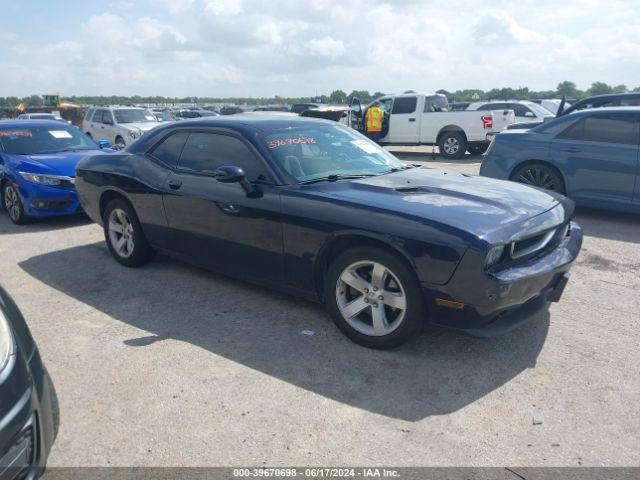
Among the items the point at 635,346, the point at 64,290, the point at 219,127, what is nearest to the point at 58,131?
the point at 64,290

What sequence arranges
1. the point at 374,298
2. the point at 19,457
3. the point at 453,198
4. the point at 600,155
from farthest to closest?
the point at 600,155 < the point at 453,198 < the point at 374,298 < the point at 19,457

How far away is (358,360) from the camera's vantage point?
11.6 feet

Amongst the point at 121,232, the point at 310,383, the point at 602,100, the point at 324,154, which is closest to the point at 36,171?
the point at 121,232

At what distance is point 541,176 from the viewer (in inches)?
305

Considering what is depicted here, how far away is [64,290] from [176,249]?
111 cm

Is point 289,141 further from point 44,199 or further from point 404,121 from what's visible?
point 404,121

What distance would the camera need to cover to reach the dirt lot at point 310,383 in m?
2.69

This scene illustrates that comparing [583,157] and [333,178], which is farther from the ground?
[333,178]

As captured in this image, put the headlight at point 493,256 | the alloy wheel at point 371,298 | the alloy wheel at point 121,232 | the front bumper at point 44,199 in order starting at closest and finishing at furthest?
1. the headlight at point 493,256
2. the alloy wheel at point 371,298
3. the alloy wheel at point 121,232
4. the front bumper at point 44,199

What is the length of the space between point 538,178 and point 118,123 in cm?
1253

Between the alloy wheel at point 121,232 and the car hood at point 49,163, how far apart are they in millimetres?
2372

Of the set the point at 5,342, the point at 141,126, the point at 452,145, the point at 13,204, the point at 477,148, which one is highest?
the point at 5,342

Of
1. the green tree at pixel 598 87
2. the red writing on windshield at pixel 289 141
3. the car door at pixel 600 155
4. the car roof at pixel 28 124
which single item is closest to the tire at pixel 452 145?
the car door at pixel 600 155

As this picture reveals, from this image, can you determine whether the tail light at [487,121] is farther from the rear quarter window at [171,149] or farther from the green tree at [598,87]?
the green tree at [598,87]
